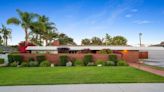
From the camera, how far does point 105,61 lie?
105 ft

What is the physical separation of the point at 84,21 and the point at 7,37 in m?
51.7

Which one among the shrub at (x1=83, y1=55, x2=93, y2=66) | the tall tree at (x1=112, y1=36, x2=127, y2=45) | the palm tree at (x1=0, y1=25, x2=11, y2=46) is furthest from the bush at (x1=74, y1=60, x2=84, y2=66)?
the tall tree at (x1=112, y1=36, x2=127, y2=45)

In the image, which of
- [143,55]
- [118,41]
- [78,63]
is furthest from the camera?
[118,41]

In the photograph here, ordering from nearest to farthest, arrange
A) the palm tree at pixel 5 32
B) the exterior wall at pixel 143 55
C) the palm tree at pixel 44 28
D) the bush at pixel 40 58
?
the bush at pixel 40 58 → the exterior wall at pixel 143 55 → the palm tree at pixel 44 28 → the palm tree at pixel 5 32

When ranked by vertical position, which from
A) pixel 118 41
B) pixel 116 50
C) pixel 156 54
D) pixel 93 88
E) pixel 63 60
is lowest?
pixel 93 88

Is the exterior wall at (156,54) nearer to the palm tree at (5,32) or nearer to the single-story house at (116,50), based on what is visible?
the single-story house at (116,50)

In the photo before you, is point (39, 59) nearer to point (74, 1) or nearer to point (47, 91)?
point (74, 1)

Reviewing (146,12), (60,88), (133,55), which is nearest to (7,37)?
(133,55)

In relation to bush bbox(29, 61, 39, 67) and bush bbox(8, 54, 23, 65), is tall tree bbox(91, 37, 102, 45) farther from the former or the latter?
bush bbox(29, 61, 39, 67)

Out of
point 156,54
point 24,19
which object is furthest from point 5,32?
point 156,54

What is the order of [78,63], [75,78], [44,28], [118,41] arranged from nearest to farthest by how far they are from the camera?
[75,78]
[78,63]
[44,28]
[118,41]

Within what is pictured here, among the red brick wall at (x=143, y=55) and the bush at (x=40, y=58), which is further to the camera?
the red brick wall at (x=143, y=55)

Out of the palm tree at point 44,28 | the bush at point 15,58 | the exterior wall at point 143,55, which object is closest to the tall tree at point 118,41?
the palm tree at point 44,28

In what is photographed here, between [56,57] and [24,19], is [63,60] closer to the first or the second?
[56,57]
